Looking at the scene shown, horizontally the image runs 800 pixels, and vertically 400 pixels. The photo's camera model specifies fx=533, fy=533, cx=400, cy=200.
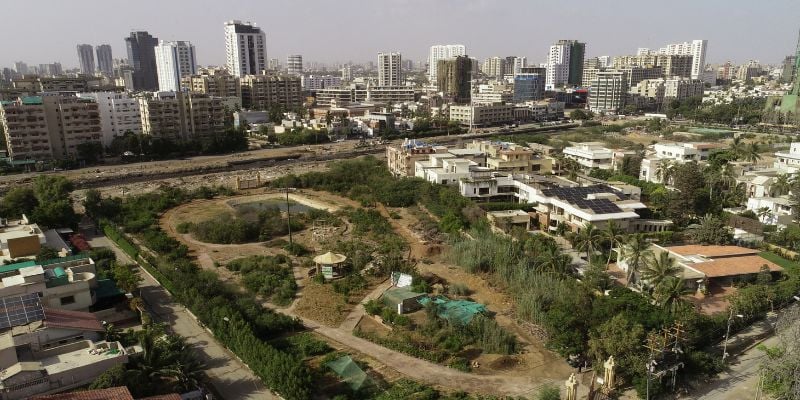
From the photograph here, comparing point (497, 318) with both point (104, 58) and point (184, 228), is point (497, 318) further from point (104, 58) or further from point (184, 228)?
point (104, 58)

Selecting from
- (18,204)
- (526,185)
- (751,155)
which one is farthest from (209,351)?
(751,155)

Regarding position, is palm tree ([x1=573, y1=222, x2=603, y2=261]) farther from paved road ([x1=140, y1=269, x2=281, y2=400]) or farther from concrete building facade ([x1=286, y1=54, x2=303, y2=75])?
concrete building facade ([x1=286, y1=54, x2=303, y2=75])

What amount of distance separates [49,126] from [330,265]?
3939 centimetres

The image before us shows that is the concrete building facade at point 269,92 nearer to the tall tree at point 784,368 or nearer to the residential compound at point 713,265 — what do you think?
the residential compound at point 713,265

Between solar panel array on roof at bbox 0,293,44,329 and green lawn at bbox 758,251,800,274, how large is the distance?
25.7 metres

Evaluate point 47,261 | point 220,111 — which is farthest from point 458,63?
point 47,261

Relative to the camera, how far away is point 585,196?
27.9m

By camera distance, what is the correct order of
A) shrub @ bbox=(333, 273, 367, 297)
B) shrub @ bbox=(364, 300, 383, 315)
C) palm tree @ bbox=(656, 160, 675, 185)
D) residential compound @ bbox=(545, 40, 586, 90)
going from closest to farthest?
shrub @ bbox=(364, 300, 383, 315) < shrub @ bbox=(333, 273, 367, 297) < palm tree @ bbox=(656, 160, 675, 185) < residential compound @ bbox=(545, 40, 586, 90)

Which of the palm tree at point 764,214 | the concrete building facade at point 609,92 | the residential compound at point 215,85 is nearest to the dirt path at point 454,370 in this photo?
the palm tree at point 764,214

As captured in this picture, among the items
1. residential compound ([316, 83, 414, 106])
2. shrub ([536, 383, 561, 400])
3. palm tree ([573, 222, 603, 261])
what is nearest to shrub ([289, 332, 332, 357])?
shrub ([536, 383, 561, 400])

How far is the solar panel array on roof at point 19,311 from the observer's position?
46.9 feet

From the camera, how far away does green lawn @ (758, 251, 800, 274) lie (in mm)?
20609

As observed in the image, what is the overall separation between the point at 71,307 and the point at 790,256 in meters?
28.7

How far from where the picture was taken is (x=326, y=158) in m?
54.0
